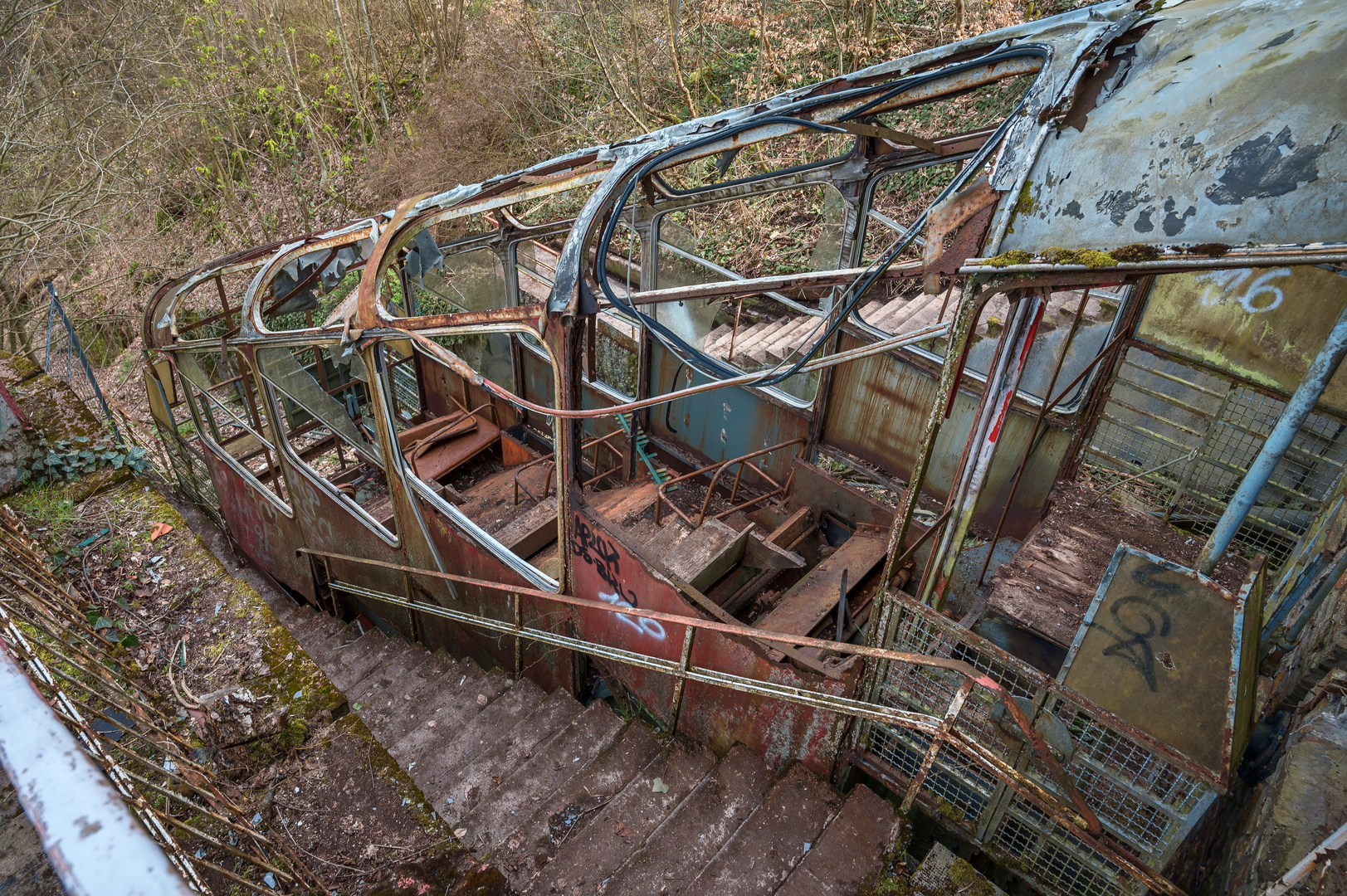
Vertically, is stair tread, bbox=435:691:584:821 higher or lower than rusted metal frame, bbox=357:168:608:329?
lower

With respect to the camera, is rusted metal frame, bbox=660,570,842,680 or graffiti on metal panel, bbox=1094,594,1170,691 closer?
graffiti on metal panel, bbox=1094,594,1170,691

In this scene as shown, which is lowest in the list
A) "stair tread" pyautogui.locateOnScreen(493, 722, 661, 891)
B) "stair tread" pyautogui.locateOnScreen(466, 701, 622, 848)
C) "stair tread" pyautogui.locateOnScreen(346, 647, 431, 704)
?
"stair tread" pyautogui.locateOnScreen(346, 647, 431, 704)

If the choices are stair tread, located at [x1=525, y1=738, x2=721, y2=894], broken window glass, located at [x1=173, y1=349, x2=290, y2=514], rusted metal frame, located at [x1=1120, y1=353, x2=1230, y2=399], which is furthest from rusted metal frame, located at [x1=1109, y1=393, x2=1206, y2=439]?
broken window glass, located at [x1=173, y1=349, x2=290, y2=514]

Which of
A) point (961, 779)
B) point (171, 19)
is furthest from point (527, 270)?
point (171, 19)

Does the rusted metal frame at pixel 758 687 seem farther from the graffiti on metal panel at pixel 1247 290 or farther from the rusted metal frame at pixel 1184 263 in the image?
the graffiti on metal panel at pixel 1247 290

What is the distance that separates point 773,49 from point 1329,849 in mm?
12169

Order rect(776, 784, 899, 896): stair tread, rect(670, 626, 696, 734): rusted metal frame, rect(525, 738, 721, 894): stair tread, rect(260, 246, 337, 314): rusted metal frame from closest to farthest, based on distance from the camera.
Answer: rect(776, 784, 899, 896): stair tread → rect(525, 738, 721, 894): stair tread → rect(670, 626, 696, 734): rusted metal frame → rect(260, 246, 337, 314): rusted metal frame

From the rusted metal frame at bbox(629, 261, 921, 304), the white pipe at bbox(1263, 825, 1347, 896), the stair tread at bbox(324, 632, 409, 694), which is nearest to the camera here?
the white pipe at bbox(1263, 825, 1347, 896)

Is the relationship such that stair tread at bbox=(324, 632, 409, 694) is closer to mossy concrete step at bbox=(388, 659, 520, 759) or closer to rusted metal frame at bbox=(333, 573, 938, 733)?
mossy concrete step at bbox=(388, 659, 520, 759)

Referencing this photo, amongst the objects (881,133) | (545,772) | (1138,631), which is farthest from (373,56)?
(1138,631)

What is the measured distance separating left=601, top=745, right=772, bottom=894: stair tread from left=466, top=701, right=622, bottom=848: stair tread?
0.65 meters

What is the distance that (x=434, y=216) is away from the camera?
4.59m

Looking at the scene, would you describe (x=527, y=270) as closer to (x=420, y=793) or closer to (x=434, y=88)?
(x=420, y=793)

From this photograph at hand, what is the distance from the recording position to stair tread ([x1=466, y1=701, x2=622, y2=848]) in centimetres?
376
